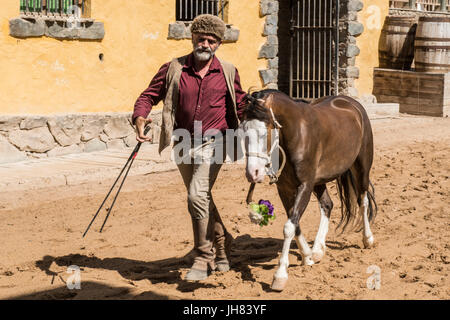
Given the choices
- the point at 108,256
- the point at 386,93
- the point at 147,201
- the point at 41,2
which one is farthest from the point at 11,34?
the point at 386,93

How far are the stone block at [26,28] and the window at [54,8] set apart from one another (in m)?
0.21

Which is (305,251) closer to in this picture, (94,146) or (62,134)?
(62,134)

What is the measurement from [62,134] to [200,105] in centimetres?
541

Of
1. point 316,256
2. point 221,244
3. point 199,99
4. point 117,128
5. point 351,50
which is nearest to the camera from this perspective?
point 199,99

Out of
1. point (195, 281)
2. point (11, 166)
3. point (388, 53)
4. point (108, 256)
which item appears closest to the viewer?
point (195, 281)

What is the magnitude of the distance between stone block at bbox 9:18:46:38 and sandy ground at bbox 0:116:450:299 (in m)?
2.47

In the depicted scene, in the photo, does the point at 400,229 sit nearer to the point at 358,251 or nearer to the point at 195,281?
the point at 358,251

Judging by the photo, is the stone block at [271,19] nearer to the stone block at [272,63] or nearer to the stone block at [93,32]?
the stone block at [272,63]

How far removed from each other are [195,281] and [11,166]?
193 inches

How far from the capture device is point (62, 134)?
1041 centimetres

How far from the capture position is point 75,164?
976cm

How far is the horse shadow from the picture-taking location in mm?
5594

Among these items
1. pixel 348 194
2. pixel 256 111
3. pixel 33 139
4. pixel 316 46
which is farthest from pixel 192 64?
pixel 316 46

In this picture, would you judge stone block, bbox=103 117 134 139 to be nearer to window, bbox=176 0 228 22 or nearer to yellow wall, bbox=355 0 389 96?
window, bbox=176 0 228 22
